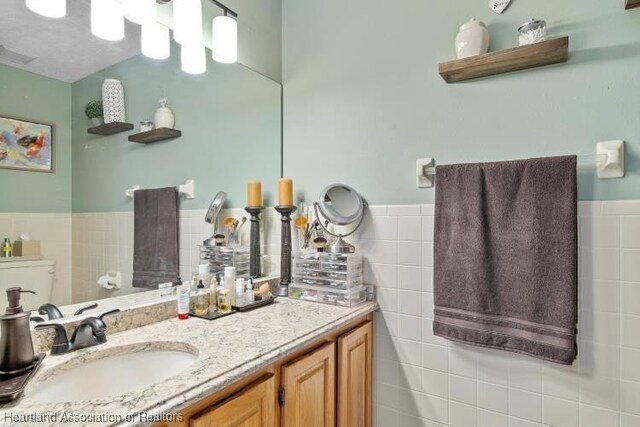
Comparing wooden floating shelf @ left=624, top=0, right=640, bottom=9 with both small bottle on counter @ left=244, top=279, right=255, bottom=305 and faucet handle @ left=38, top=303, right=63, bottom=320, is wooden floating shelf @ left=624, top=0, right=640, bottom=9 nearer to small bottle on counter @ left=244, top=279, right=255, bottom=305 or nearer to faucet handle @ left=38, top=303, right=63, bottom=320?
small bottle on counter @ left=244, top=279, right=255, bottom=305

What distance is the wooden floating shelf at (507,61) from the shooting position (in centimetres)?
118

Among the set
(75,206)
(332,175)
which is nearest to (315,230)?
(332,175)

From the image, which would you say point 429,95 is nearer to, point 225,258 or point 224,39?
point 224,39

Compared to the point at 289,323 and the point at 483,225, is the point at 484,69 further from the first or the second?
the point at 289,323

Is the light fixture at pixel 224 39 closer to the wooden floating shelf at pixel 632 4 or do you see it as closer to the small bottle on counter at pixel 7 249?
the small bottle on counter at pixel 7 249

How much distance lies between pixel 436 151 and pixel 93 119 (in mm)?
1264

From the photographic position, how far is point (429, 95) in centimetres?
149

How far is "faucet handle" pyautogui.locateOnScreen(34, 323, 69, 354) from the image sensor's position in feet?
3.14

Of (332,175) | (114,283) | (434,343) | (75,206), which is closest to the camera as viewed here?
(75,206)

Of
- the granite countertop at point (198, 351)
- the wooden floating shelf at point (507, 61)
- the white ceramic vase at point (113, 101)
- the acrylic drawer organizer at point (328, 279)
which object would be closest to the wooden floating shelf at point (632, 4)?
the wooden floating shelf at point (507, 61)

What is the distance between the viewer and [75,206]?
1096 mm

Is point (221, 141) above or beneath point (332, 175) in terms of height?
above

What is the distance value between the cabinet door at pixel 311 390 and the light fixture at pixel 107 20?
4.02ft

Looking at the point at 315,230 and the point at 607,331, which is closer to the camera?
the point at 607,331
